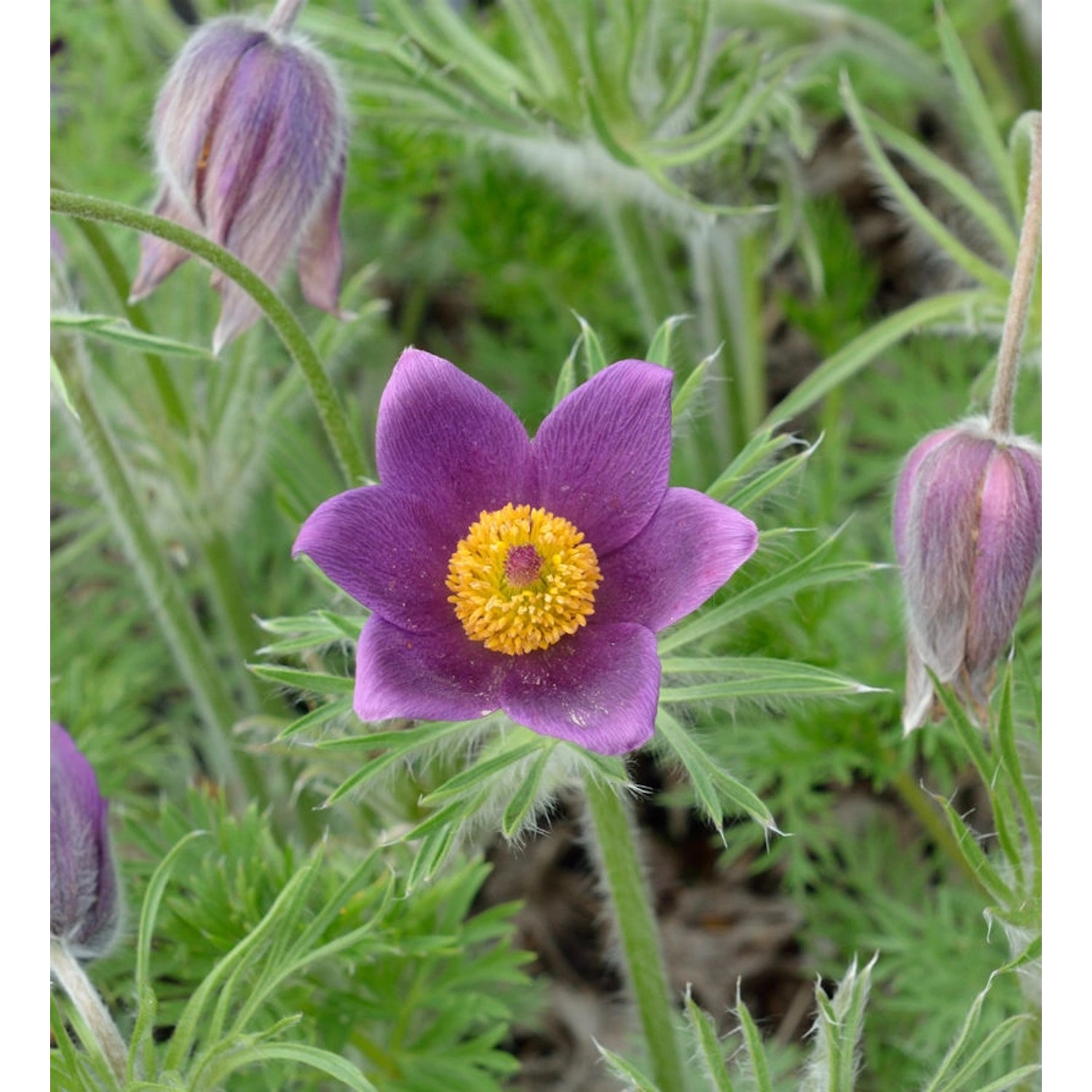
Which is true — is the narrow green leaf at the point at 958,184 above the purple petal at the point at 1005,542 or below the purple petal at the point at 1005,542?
above

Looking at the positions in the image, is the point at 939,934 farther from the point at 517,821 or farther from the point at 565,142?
the point at 565,142

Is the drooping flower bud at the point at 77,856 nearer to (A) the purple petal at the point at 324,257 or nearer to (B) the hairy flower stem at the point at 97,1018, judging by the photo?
(B) the hairy flower stem at the point at 97,1018

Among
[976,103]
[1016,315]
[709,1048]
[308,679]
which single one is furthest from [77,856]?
[976,103]

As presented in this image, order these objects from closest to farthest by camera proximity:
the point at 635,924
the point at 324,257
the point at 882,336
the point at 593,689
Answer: the point at 593,689, the point at 635,924, the point at 324,257, the point at 882,336

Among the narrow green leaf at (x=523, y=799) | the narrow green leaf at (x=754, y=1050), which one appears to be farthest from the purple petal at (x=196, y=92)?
the narrow green leaf at (x=754, y=1050)

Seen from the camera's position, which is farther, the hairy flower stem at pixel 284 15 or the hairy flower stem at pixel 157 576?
the hairy flower stem at pixel 157 576

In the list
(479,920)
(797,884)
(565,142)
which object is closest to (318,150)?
(565,142)

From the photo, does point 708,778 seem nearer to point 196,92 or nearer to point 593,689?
point 593,689
